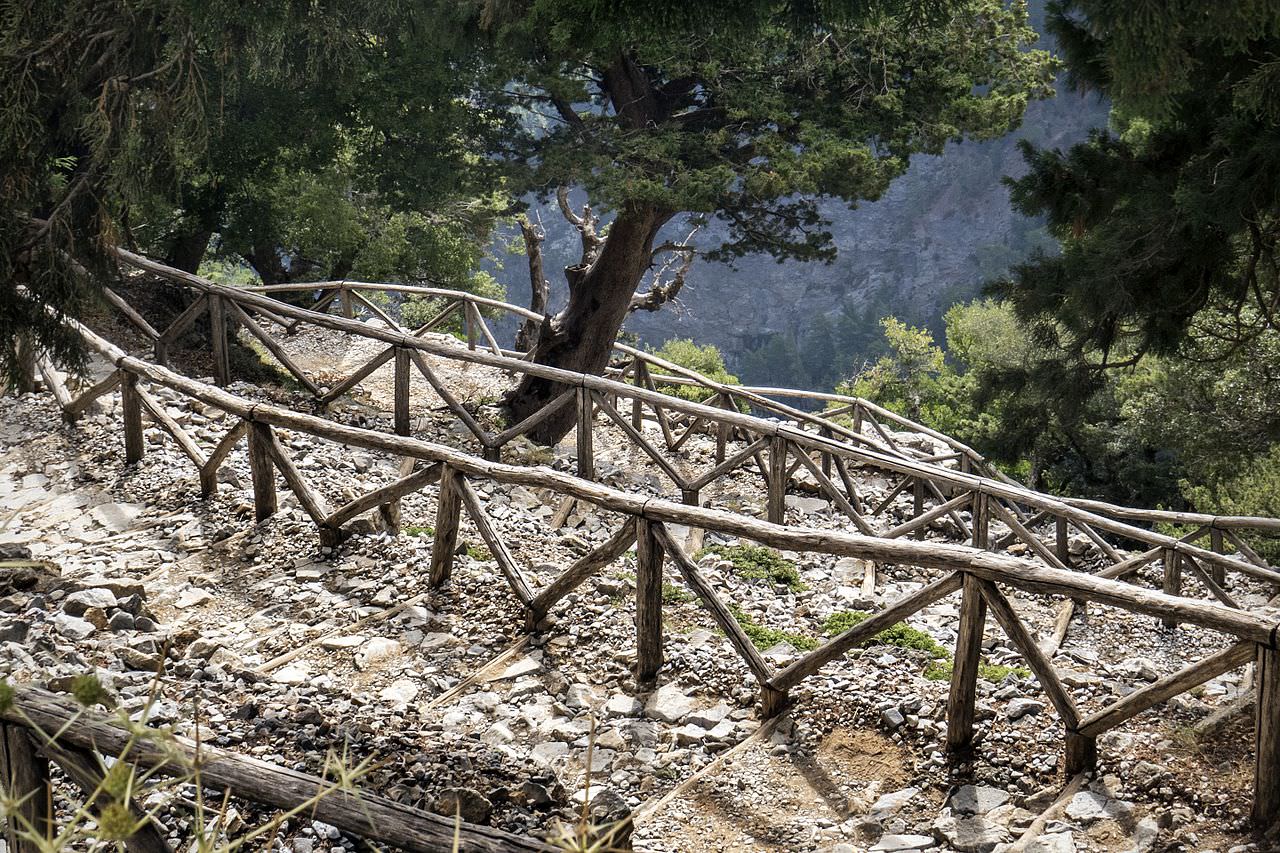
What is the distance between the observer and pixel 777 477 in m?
8.05

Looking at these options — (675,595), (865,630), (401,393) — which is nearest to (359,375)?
Result: (401,393)

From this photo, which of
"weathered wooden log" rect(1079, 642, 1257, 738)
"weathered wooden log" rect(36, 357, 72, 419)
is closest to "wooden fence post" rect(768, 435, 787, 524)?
"weathered wooden log" rect(1079, 642, 1257, 738)

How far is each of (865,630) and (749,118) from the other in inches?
296

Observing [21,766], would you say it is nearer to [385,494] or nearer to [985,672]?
[385,494]

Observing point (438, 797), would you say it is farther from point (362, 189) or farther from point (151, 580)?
point (362, 189)

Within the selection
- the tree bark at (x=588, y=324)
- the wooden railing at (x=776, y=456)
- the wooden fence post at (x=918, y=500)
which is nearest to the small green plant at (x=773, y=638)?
the wooden railing at (x=776, y=456)

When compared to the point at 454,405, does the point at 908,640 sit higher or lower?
lower

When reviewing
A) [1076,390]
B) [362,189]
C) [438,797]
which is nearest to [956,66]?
[1076,390]

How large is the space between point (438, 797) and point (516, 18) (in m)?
6.53

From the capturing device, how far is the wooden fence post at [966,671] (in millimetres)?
4246

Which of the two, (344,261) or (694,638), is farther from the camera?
(344,261)

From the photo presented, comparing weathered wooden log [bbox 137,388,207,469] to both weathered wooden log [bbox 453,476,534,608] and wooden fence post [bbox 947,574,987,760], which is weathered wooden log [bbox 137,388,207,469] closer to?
weathered wooden log [bbox 453,476,534,608]

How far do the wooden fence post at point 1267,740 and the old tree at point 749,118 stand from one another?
23.0 ft

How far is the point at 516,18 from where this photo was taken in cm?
853
